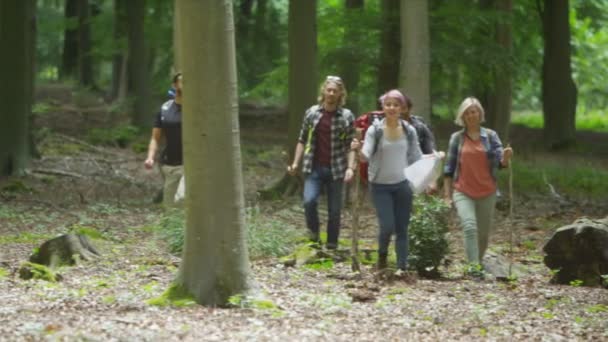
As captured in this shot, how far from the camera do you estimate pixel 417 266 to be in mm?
10625

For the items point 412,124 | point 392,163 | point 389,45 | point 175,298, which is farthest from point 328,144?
point 389,45

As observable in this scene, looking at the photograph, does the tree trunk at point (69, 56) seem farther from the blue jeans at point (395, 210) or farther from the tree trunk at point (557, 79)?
the blue jeans at point (395, 210)

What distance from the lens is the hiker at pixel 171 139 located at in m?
11.6

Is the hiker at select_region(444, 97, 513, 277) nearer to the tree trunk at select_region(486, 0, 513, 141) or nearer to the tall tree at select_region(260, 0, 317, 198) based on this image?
the tall tree at select_region(260, 0, 317, 198)

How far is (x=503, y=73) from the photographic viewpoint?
802 inches

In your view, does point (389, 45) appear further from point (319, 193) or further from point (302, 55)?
point (319, 193)

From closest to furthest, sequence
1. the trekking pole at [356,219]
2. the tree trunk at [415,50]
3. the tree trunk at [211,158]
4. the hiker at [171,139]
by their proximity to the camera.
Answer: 1. the tree trunk at [211,158]
2. the trekking pole at [356,219]
3. the hiker at [171,139]
4. the tree trunk at [415,50]

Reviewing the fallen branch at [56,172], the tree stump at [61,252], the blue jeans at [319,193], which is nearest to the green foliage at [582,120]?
the fallen branch at [56,172]

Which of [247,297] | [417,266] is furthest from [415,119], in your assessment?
[247,297]

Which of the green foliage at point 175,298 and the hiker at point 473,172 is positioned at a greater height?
the hiker at point 473,172

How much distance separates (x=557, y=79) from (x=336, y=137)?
17479 millimetres

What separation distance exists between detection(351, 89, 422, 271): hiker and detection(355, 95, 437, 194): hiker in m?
0.14

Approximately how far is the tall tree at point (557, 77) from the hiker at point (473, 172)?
56.6 feet

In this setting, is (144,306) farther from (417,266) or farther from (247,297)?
(417,266)
